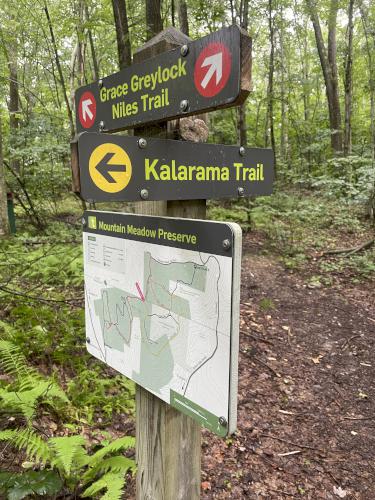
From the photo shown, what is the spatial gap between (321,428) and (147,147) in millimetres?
3311

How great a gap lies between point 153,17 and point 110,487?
6.42 meters

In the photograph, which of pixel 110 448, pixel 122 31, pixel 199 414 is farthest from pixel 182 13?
pixel 199 414

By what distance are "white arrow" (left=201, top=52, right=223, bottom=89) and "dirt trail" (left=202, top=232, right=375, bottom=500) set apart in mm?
2791

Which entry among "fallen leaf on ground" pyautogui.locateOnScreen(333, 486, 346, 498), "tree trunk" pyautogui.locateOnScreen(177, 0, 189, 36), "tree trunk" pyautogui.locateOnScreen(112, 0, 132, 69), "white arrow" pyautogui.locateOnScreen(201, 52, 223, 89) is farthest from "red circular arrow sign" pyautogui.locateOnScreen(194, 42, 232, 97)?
"tree trunk" pyautogui.locateOnScreen(177, 0, 189, 36)

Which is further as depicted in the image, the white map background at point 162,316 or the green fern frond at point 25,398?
the green fern frond at point 25,398

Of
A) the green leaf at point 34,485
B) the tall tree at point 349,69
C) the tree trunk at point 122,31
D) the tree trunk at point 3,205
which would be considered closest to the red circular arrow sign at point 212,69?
the green leaf at point 34,485

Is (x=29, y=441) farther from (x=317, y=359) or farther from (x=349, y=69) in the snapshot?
(x=349, y=69)

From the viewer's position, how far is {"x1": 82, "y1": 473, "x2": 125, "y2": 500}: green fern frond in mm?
2032

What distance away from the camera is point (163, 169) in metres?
1.35

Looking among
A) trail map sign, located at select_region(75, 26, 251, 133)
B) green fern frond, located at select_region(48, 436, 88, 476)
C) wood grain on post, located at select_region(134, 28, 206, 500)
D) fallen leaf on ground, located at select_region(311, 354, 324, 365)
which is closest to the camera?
trail map sign, located at select_region(75, 26, 251, 133)

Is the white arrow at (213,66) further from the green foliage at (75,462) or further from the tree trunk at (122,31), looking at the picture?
the tree trunk at (122,31)

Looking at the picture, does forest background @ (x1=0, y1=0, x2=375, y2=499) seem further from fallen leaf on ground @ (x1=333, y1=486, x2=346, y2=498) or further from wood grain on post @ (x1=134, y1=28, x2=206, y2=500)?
fallen leaf on ground @ (x1=333, y1=486, x2=346, y2=498)

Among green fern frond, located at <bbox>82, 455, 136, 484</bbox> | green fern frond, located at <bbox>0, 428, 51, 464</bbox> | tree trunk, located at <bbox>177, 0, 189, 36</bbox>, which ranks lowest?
green fern frond, located at <bbox>82, 455, 136, 484</bbox>

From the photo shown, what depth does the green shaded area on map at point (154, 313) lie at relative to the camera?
4.09ft
